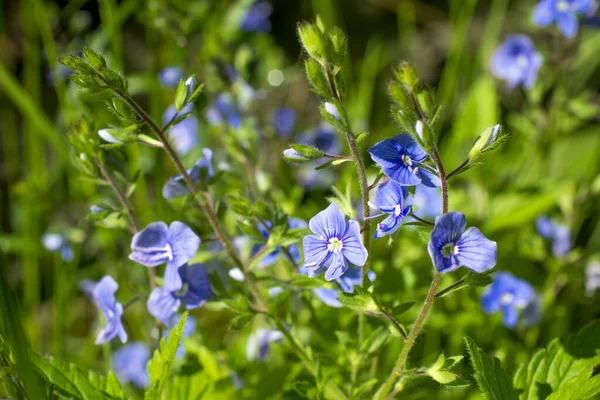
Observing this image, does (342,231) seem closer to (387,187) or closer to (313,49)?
(387,187)

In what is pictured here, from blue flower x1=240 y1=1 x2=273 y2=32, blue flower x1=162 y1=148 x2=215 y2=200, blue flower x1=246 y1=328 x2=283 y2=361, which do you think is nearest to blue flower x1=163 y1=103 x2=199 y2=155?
blue flower x1=240 y1=1 x2=273 y2=32

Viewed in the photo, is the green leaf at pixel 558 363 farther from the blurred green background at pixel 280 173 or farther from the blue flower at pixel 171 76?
the blue flower at pixel 171 76

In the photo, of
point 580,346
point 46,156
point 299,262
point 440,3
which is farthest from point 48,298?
point 440,3

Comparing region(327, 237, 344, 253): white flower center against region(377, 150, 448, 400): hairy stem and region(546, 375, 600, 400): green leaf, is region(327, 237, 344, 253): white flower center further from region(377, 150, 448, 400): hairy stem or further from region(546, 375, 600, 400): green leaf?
region(546, 375, 600, 400): green leaf

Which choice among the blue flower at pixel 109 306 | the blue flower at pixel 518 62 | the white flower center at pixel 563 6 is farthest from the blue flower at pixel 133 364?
the white flower center at pixel 563 6

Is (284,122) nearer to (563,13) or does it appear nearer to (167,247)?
(563,13)
